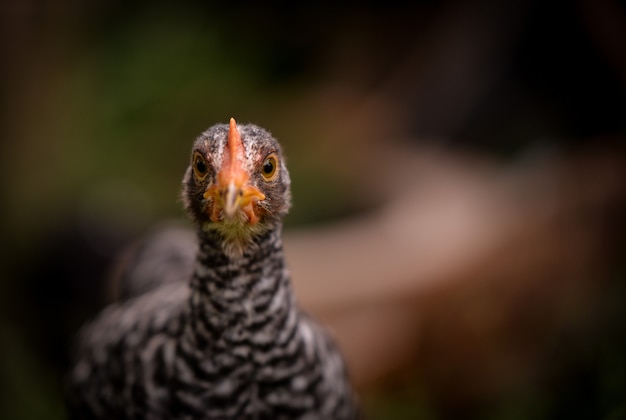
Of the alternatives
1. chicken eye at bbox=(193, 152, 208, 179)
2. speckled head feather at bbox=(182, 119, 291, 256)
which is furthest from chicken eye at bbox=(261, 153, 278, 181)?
chicken eye at bbox=(193, 152, 208, 179)

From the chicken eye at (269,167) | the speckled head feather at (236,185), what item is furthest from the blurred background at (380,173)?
the chicken eye at (269,167)

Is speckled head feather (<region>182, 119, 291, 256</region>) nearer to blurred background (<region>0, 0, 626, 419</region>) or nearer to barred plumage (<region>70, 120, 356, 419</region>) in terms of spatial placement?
barred plumage (<region>70, 120, 356, 419</region>)

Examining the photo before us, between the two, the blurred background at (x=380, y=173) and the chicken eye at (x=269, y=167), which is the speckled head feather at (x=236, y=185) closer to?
the chicken eye at (x=269, y=167)

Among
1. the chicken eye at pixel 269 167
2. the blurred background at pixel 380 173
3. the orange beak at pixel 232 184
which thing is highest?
the blurred background at pixel 380 173

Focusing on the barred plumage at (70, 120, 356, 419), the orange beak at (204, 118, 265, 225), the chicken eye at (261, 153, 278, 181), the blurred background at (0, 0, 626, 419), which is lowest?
the barred plumage at (70, 120, 356, 419)

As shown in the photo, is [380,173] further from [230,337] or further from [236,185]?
[236,185]

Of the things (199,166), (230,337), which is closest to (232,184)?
(199,166)

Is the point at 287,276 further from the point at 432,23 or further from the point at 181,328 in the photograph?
the point at 432,23
